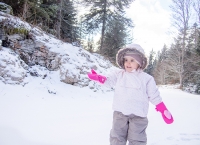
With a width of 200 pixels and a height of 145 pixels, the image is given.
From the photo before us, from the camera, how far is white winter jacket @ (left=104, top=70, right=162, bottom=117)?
1.87 m

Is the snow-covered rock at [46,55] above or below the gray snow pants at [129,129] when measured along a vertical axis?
above

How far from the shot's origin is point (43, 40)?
21.0 ft

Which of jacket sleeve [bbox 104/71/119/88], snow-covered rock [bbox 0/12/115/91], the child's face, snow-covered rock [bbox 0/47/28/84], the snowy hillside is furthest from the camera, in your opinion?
snow-covered rock [bbox 0/12/115/91]

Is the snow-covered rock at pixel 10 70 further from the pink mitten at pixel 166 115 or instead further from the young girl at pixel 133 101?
the pink mitten at pixel 166 115

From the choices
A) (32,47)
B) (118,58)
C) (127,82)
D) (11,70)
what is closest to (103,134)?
(127,82)

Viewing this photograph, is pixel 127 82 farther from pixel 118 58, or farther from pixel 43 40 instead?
pixel 43 40

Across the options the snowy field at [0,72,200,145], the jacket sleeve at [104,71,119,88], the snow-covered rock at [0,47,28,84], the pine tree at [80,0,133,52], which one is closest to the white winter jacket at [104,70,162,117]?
the jacket sleeve at [104,71,119,88]

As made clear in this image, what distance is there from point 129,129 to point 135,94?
17.5 inches

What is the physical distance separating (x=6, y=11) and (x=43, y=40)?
2.05m

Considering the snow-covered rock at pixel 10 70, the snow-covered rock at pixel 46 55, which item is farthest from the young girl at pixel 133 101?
the snow-covered rock at pixel 46 55

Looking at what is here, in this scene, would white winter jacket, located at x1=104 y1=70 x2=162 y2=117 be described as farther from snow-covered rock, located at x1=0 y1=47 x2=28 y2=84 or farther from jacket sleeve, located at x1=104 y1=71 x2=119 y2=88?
snow-covered rock, located at x1=0 y1=47 x2=28 y2=84

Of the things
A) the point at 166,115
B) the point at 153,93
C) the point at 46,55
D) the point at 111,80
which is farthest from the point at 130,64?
the point at 46,55

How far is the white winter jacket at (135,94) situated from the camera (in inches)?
73.7

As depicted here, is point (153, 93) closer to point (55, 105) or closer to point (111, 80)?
point (111, 80)
